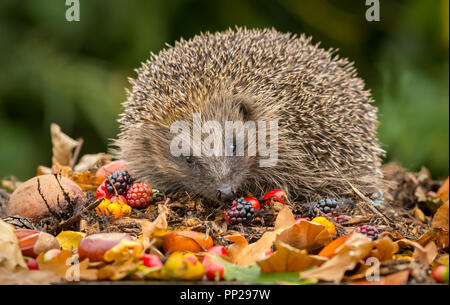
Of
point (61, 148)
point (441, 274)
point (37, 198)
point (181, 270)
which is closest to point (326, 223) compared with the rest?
point (441, 274)

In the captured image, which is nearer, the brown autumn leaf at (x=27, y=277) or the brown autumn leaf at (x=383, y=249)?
the brown autumn leaf at (x=27, y=277)

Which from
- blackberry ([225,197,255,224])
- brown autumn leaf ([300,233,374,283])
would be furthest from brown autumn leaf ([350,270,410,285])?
blackberry ([225,197,255,224])

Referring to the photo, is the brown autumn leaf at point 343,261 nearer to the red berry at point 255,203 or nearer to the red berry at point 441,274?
the red berry at point 441,274

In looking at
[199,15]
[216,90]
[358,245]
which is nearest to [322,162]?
[216,90]

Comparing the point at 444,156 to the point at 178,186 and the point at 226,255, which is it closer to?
the point at 178,186

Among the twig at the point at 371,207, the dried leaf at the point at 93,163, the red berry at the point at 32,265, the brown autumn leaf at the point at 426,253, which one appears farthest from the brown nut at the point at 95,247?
the dried leaf at the point at 93,163
